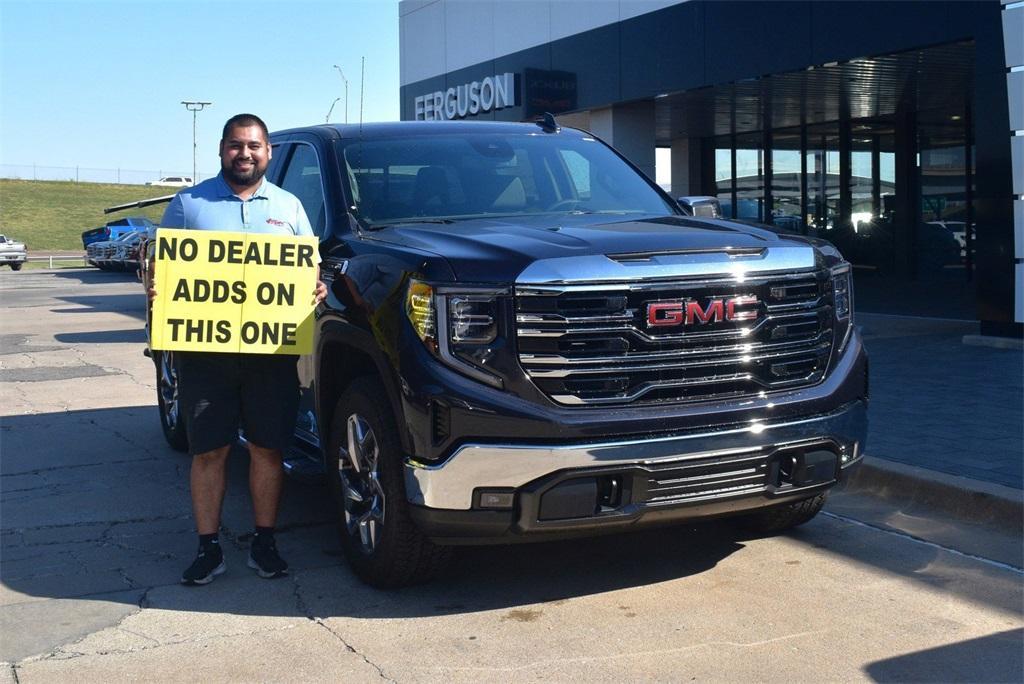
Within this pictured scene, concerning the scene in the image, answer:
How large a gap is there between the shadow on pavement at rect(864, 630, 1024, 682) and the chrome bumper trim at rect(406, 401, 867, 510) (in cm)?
90

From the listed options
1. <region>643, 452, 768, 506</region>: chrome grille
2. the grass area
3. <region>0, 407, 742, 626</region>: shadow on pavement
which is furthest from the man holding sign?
the grass area

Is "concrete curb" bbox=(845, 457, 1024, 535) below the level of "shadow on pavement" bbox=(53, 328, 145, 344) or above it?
below

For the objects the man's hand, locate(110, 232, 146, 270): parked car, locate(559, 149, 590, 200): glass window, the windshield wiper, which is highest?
locate(110, 232, 146, 270): parked car

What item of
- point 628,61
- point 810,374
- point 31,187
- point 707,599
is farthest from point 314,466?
point 31,187

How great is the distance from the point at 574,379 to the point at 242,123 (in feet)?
6.13

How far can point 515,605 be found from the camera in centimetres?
481

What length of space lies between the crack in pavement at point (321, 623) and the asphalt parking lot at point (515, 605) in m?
0.01

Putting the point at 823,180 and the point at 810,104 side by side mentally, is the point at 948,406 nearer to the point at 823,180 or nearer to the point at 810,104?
the point at 810,104

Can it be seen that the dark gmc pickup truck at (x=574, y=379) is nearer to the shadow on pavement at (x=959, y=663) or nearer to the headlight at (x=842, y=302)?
the headlight at (x=842, y=302)

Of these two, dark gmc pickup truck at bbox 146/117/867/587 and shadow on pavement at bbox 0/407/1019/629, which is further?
shadow on pavement at bbox 0/407/1019/629

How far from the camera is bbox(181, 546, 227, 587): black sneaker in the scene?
16.8ft

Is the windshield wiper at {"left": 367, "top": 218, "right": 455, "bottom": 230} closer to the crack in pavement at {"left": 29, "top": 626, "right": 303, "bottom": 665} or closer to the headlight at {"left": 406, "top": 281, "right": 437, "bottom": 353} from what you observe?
the headlight at {"left": 406, "top": 281, "right": 437, "bottom": 353}

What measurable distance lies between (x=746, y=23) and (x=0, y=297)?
1795 cm

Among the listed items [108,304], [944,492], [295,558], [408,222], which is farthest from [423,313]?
[108,304]
